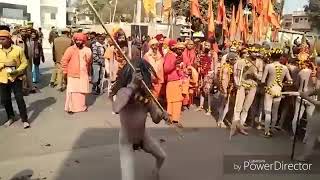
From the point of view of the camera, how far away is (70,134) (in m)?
7.82

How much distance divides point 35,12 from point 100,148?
162 feet

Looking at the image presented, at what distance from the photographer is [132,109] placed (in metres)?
4.70

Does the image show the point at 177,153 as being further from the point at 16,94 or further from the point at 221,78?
the point at 16,94

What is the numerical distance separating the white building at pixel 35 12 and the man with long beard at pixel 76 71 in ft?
115

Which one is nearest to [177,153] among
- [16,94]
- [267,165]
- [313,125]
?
[267,165]

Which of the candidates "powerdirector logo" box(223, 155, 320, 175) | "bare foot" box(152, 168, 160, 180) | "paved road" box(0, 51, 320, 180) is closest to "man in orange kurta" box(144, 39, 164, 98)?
"paved road" box(0, 51, 320, 180)

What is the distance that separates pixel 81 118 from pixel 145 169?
3.72 m

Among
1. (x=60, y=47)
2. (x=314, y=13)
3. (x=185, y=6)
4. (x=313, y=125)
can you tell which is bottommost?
(x=313, y=125)

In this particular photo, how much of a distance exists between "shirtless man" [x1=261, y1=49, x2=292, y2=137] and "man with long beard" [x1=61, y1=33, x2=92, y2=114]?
402cm

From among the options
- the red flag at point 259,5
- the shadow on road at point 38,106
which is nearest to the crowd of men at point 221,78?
the shadow on road at point 38,106

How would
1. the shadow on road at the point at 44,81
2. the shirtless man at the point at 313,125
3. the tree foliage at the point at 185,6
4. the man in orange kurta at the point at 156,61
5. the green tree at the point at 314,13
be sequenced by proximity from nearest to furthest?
the shirtless man at the point at 313,125, the man in orange kurta at the point at 156,61, the shadow on road at the point at 44,81, the tree foliage at the point at 185,6, the green tree at the point at 314,13

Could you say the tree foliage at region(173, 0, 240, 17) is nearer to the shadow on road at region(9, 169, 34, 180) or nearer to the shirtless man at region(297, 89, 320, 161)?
the shirtless man at region(297, 89, 320, 161)

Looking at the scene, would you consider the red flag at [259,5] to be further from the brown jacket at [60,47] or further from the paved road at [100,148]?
the brown jacket at [60,47]

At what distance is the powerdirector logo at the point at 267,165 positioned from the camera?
19.5 feet
